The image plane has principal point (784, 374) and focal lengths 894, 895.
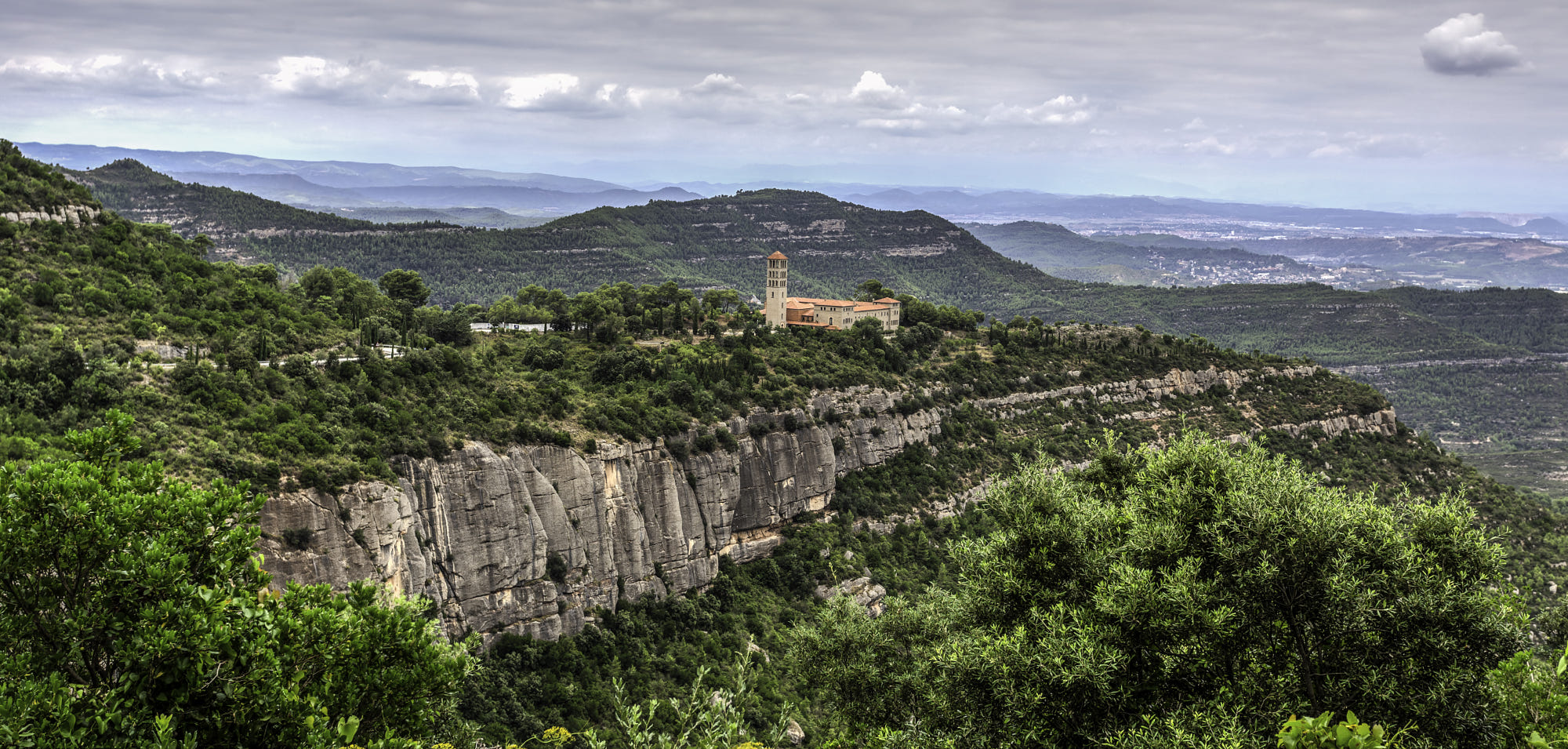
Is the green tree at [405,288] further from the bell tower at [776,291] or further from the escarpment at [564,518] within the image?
the escarpment at [564,518]

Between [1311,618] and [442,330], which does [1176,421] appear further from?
[1311,618]

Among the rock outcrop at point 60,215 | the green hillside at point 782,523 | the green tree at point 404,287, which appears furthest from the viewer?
the green tree at point 404,287

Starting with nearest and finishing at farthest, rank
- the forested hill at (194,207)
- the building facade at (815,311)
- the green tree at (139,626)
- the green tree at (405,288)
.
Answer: the green tree at (139,626) → the green tree at (405,288) → the building facade at (815,311) → the forested hill at (194,207)

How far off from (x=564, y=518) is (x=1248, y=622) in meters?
35.1

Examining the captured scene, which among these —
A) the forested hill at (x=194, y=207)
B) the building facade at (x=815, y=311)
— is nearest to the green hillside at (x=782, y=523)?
the building facade at (x=815, y=311)

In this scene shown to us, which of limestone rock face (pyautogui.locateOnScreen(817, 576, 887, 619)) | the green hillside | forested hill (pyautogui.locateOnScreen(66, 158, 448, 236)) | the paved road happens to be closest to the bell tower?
the green hillside

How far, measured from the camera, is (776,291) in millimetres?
84000

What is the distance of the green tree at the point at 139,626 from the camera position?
11078mm

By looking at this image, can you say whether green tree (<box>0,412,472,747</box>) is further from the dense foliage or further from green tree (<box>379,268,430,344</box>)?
green tree (<box>379,268,430,344</box>)

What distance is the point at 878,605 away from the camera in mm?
53188

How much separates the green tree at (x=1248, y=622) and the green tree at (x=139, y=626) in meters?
11.1

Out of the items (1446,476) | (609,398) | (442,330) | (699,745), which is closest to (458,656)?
(699,745)

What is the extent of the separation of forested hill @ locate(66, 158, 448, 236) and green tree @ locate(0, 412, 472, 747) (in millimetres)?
160102

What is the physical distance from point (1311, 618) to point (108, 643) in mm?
18650
